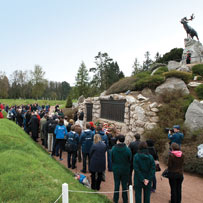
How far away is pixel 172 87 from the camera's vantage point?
12.0 m

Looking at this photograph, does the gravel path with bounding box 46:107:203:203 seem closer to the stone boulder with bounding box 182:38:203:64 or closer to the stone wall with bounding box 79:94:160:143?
the stone wall with bounding box 79:94:160:143

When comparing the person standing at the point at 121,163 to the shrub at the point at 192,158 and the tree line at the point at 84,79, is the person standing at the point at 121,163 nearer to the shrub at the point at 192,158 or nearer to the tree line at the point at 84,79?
the shrub at the point at 192,158

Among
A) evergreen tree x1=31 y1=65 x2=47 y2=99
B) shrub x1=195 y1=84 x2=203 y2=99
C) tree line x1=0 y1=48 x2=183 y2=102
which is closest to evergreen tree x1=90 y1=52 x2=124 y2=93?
tree line x1=0 y1=48 x2=183 y2=102

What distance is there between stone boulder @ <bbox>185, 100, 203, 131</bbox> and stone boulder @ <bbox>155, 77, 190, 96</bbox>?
2.53 metres

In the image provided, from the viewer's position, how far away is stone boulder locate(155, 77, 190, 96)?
1161 cm

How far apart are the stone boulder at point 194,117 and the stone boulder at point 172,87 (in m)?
2.53

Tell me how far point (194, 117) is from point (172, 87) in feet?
11.6

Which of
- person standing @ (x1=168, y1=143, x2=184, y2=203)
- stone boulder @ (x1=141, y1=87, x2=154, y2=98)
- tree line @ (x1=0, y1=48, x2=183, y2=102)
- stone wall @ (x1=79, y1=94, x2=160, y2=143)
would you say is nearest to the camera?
person standing @ (x1=168, y1=143, x2=184, y2=203)

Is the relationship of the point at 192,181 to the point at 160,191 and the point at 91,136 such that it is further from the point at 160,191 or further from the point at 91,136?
the point at 91,136

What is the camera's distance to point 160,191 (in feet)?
18.5

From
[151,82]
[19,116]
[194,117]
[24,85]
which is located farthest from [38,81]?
[194,117]

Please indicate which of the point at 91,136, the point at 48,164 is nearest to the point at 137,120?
the point at 91,136

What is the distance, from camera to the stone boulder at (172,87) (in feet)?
38.1

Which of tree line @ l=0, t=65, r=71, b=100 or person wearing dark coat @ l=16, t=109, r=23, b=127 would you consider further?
tree line @ l=0, t=65, r=71, b=100
